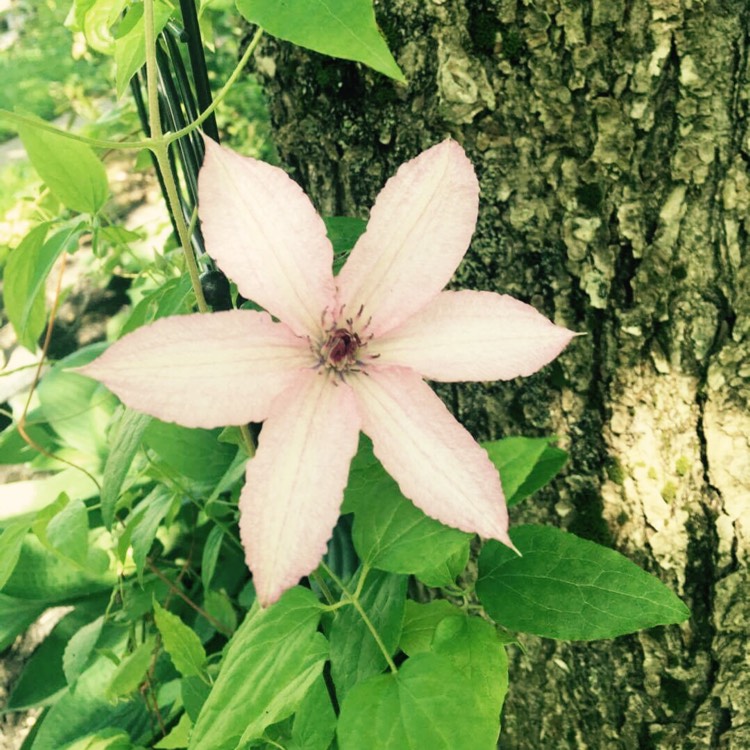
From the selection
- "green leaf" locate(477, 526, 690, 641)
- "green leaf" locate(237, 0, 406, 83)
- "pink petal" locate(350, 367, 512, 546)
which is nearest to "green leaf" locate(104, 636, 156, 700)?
"green leaf" locate(477, 526, 690, 641)

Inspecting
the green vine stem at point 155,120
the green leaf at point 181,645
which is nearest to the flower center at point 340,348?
the green vine stem at point 155,120

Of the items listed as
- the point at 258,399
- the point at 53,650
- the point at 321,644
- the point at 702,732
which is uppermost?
the point at 258,399

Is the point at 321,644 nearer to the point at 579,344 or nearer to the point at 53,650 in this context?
the point at 579,344

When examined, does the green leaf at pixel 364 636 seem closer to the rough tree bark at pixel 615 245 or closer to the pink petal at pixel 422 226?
the pink petal at pixel 422 226

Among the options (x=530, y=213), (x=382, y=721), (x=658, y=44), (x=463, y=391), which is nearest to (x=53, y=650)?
(x=463, y=391)

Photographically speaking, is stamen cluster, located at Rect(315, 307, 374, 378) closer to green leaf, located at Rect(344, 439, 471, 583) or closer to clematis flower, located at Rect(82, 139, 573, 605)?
clematis flower, located at Rect(82, 139, 573, 605)

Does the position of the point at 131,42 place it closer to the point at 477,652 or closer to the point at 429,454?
the point at 429,454
